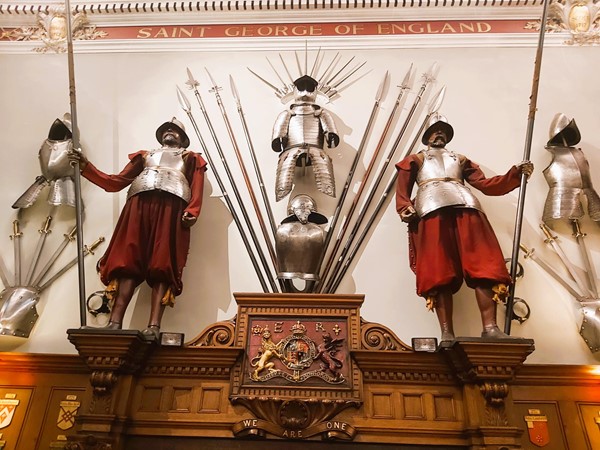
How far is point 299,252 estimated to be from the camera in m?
3.24

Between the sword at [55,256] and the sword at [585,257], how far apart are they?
3681 mm

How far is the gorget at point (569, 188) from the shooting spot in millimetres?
3629

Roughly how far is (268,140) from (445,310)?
2.09m

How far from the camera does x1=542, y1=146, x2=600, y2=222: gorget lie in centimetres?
363

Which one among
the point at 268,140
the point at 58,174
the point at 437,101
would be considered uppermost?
the point at 437,101

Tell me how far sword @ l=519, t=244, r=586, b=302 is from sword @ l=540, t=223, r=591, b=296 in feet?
0.18

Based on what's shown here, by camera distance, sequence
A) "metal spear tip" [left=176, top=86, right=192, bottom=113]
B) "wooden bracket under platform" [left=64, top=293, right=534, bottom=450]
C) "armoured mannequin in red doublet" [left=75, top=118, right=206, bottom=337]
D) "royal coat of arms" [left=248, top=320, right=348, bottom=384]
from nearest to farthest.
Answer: "wooden bracket under platform" [left=64, top=293, right=534, bottom=450] < "royal coat of arms" [left=248, top=320, right=348, bottom=384] < "armoured mannequin in red doublet" [left=75, top=118, right=206, bottom=337] < "metal spear tip" [left=176, top=86, right=192, bottom=113]

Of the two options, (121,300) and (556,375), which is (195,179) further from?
(556,375)

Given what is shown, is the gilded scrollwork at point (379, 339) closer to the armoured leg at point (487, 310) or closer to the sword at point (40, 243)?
the armoured leg at point (487, 310)

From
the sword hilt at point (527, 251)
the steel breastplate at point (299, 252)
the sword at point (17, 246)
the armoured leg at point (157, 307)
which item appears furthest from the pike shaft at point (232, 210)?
the sword hilt at point (527, 251)

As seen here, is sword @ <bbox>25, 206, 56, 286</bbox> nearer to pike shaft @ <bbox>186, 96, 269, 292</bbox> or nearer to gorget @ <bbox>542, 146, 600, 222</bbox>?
pike shaft @ <bbox>186, 96, 269, 292</bbox>

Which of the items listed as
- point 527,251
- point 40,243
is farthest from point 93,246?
point 527,251

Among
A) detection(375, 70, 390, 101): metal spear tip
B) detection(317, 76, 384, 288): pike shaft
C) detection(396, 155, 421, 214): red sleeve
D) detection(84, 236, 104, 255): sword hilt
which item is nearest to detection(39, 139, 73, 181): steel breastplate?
detection(84, 236, 104, 255): sword hilt

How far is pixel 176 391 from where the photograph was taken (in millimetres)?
2873
